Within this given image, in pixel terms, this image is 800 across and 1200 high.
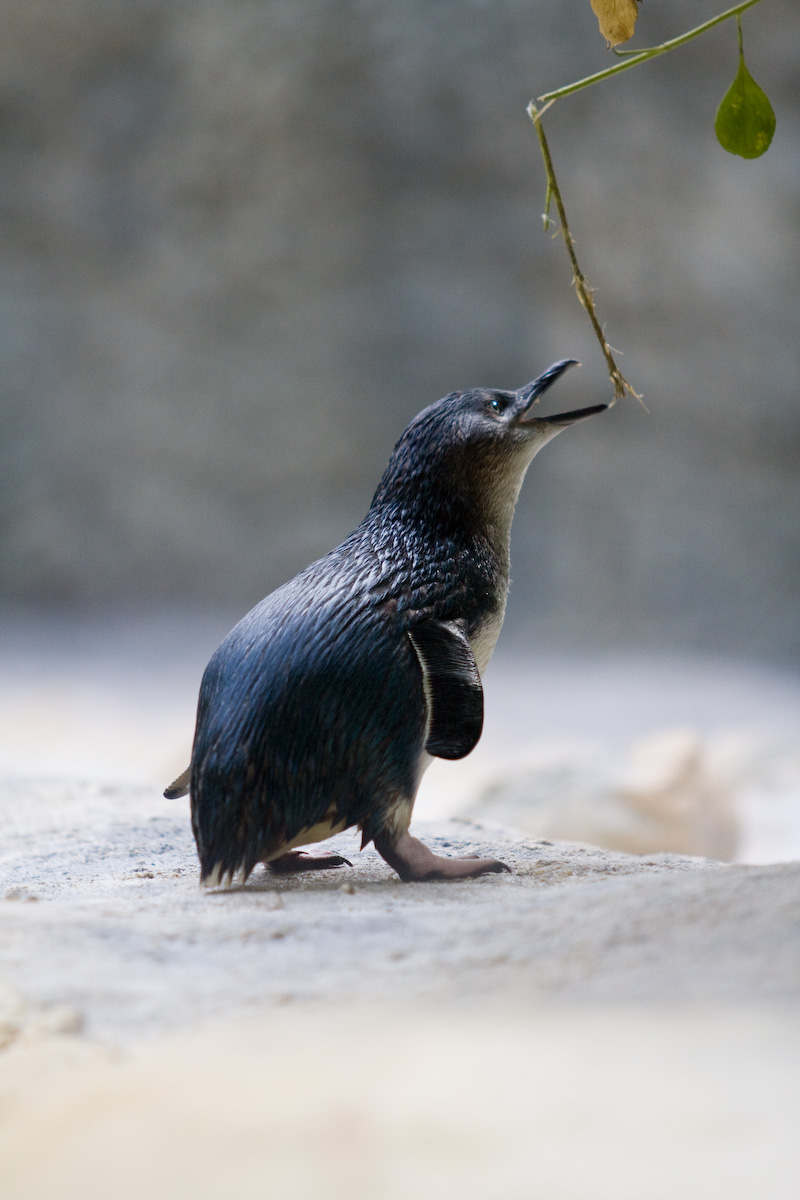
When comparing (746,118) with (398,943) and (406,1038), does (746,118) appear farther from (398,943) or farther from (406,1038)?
(406,1038)

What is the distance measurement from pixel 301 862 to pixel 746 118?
150 cm

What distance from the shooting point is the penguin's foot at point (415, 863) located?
1.81 m

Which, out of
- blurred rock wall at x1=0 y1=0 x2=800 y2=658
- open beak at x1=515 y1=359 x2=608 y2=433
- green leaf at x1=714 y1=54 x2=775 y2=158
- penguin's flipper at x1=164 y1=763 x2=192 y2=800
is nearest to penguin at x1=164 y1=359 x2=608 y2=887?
penguin's flipper at x1=164 y1=763 x2=192 y2=800

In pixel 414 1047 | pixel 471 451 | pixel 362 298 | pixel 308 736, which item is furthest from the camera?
pixel 362 298

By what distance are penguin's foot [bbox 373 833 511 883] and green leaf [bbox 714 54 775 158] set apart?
1.23m

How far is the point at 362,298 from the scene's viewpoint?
292 inches

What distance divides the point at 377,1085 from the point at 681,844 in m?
3.05

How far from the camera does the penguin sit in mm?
1729

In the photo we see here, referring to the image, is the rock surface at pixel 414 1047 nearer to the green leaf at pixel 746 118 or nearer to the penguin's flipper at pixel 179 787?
the penguin's flipper at pixel 179 787

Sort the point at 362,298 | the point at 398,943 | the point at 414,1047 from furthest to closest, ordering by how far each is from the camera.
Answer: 1. the point at 362,298
2. the point at 398,943
3. the point at 414,1047

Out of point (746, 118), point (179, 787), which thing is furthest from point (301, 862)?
point (746, 118)

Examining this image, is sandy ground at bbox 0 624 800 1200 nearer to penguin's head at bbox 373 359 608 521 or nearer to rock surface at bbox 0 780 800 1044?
rock surface at bbox 0 780 800 1044

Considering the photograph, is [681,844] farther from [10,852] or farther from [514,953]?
[514,953]

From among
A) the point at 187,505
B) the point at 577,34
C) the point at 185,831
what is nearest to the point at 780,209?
the point at 577,34
